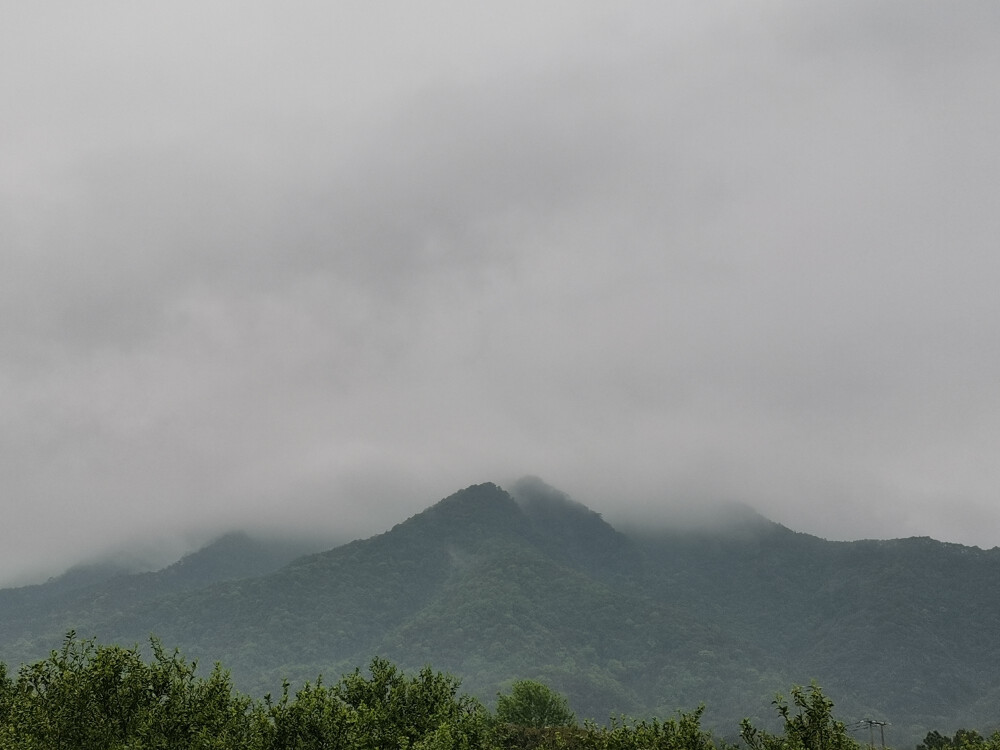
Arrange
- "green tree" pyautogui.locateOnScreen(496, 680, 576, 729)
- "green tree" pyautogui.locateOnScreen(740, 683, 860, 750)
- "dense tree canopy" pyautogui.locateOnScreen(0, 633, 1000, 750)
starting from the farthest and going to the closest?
"green tree" pyautogui.locateOnScreen(496, 680, 576, 729)
"dense tree canopy" pyautogui.locateOnScreen(0, 633, 1000, 750)
"green tree" pyautogui.locateOnScreen(740, 683, 860, 750)

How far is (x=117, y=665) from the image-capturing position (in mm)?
53156

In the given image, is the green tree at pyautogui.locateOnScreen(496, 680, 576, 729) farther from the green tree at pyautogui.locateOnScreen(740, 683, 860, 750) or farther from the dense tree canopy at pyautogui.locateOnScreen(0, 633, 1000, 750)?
the green tree at pyautogui.locateOnScreen(740, 683, 860, 750)

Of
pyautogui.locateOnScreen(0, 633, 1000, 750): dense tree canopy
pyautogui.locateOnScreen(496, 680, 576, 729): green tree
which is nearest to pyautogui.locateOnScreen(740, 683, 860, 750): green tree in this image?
pyautogui.locateOnScreen(0, 633, 1000, 750): dense tree canopy

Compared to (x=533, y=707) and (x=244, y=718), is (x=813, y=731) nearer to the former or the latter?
(x=244, y=718)

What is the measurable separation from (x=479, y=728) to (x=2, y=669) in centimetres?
3790

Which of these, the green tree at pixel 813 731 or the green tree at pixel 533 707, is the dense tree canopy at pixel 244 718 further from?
the green tree at pixel 533 707

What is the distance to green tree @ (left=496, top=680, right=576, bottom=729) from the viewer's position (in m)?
175

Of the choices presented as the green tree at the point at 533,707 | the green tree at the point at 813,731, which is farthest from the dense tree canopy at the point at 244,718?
the green tree at the point at 533,707

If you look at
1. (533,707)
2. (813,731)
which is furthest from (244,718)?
(533,707)

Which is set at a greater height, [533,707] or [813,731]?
[813,731]

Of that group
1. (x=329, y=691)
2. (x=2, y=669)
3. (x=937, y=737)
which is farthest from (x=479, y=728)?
(x=937, y=737)

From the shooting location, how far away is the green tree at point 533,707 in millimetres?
175000

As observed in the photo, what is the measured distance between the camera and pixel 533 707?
586 feet

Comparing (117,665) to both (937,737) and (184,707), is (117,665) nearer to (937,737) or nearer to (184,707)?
(184,707)
